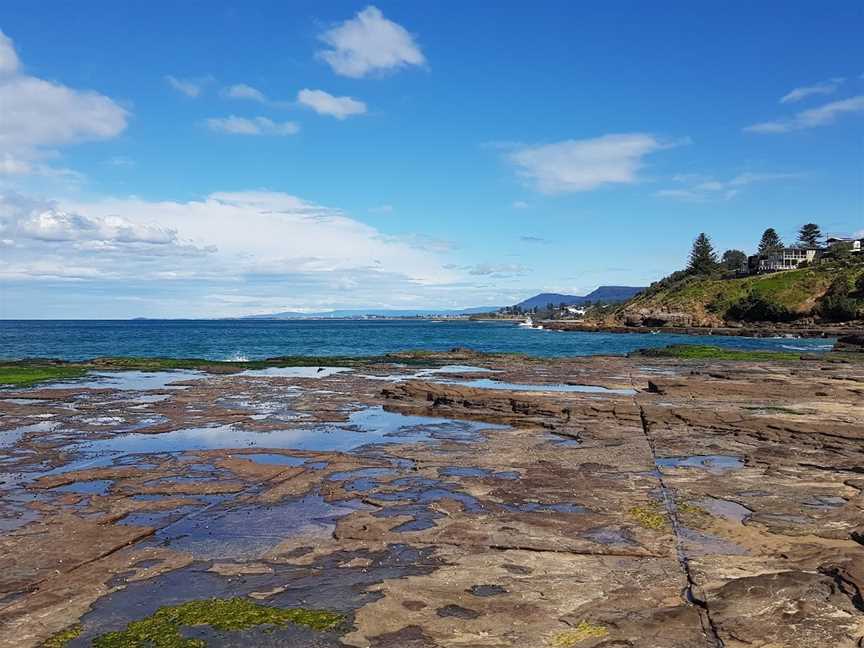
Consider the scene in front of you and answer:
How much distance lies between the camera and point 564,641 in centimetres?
799

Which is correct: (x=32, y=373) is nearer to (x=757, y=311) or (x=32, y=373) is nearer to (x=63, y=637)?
(x=63, y=637)

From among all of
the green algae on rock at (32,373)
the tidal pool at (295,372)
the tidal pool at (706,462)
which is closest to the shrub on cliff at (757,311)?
the tidal pool at (295,372)

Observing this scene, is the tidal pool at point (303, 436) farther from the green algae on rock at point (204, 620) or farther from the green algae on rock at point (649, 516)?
the green algae on rock at point (204, 620)

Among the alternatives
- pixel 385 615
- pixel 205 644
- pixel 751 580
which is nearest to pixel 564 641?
pixel 385 615

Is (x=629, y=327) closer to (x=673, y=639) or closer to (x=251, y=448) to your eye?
(x=251, y=448)

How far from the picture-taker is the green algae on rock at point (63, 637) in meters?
7.90

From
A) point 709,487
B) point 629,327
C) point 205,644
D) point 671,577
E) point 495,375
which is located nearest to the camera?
point 205,644

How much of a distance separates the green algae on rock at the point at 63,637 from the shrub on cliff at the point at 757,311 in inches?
5131

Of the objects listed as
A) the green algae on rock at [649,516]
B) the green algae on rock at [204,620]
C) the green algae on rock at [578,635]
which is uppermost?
the green algae on rock at [204,620]

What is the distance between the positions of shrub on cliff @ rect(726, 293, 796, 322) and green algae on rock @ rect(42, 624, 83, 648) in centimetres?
13032

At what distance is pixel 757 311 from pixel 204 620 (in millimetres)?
131464

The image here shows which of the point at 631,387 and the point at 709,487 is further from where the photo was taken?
the point at 631,387

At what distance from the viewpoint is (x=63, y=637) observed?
809cm

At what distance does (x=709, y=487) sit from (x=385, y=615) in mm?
9800
